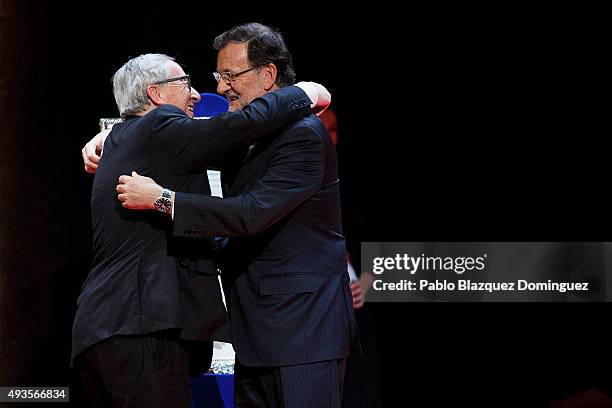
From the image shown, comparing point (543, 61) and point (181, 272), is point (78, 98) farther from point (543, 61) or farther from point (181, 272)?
point (543, 61)

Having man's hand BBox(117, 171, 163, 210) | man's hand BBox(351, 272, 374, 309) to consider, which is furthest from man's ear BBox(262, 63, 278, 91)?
man's hand BBox(351, 272, 374, 309)

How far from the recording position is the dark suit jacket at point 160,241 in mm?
2072

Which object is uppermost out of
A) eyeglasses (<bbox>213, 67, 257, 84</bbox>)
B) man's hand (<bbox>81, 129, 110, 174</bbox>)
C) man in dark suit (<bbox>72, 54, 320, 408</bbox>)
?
eyeglasses (<bbox>213, 67, 257, 84</bbox>)

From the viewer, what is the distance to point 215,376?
2570 millimetres

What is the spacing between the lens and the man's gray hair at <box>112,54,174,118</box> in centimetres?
225

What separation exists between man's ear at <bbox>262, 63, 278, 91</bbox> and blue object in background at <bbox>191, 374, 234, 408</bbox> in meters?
0.87

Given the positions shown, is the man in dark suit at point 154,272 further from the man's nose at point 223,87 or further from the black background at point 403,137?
the black background at point 403,137

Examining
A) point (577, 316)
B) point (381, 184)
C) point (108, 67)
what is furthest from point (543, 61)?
point (108, 67)

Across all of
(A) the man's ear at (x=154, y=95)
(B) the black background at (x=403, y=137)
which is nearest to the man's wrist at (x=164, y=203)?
(A) the man's ear at (x=154, y=95)

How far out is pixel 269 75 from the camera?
2.31m

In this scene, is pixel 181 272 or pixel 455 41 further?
pixel 455 41

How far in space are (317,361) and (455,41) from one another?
6.37ft

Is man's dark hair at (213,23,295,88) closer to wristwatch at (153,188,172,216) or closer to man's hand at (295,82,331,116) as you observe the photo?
man's hand at (295,82,331,116)

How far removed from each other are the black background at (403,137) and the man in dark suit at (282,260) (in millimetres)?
1437
